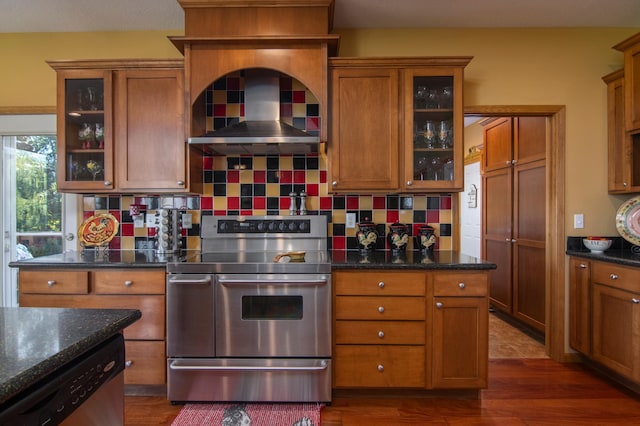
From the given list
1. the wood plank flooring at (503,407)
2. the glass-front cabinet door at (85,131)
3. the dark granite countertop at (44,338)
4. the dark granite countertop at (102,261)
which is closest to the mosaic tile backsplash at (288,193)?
the dark granite countertop at (102,261)

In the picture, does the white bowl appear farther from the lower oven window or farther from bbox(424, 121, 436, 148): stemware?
the lower oven window

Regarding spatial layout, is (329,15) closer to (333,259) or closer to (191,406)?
(333,259)

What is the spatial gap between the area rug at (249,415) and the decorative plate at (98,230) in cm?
132

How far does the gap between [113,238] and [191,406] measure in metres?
1.44

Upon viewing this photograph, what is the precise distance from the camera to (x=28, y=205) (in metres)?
2.75

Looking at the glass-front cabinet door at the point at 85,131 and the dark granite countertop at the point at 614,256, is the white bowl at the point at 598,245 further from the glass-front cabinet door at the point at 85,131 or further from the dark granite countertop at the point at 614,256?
the glass-front cabinet door at the point at 85,131

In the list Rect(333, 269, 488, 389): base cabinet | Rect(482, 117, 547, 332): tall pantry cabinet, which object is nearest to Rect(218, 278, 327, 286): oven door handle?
Rect(333, 269, 488, 389): base cabinet

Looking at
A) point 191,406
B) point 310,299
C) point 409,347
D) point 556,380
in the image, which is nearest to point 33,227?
point 191,406

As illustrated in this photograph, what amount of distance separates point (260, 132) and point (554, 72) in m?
2.33

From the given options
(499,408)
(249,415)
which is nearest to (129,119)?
(249,415)

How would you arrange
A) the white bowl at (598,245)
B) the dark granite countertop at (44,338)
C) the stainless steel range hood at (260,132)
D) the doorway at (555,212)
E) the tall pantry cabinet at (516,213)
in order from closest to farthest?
the dark granite countertop at (44,338)
the stainless steel range hood at (260,132)
the white bowl at (598,245)
the doorway at (555,212)
the tall pantry cabinet at (516,213)

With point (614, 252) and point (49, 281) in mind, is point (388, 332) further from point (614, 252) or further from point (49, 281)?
point (49, 281)

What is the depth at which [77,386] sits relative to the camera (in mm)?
792

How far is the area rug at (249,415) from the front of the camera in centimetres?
184
